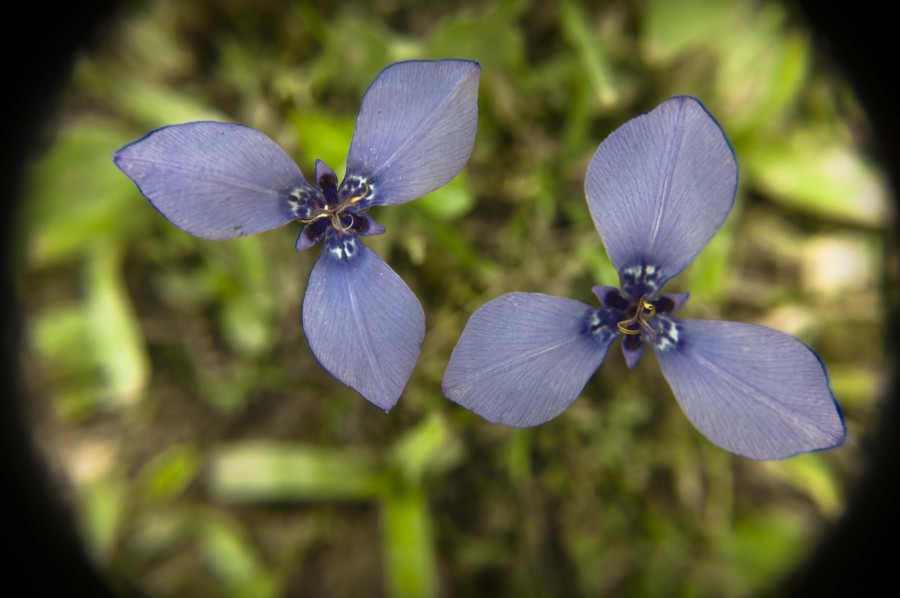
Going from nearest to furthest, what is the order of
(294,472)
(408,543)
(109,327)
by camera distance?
(408,543)
(294,472)
(109,327)

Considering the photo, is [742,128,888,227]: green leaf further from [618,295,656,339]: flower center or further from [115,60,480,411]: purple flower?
[115,60,480,411]: purple flower

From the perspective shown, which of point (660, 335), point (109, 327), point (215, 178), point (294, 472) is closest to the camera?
point (215, 178)

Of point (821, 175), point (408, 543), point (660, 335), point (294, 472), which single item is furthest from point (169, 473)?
point (821, 175)

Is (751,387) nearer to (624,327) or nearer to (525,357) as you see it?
(624,327)

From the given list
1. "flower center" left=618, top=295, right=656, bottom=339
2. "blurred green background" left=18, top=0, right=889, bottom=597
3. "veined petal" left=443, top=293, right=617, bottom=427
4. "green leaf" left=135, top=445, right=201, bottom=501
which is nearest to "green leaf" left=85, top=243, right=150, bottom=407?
"blurred green background" left=18, top=0, right=889, bottom=597

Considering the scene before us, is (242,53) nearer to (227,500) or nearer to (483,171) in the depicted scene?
(483,171)

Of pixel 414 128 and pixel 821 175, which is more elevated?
pixel 821 175

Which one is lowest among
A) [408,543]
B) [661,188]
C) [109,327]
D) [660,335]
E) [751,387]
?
[408,543]
